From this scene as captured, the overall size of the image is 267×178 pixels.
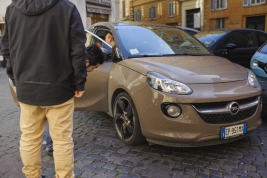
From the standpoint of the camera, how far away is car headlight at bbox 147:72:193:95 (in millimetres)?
2684

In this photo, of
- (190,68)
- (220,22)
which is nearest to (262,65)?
(190,68)

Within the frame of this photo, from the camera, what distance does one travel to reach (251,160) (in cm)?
284

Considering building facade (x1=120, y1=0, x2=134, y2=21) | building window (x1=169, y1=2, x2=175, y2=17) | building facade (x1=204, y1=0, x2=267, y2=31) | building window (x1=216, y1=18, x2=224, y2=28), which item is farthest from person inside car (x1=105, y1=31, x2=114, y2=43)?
building facade (x1=120, y1=0, x2=134, y2=21)

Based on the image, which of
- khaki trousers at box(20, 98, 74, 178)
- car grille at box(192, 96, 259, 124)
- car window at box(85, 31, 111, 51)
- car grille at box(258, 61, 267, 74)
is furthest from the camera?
car grille at box(258, 61, 267, 74)

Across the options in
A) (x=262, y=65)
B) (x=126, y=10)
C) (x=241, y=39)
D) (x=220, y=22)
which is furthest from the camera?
(x=126, y=10)

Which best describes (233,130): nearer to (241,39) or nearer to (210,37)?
(210,37)

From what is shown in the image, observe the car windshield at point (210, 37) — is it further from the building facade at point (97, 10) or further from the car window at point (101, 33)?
the building facade at point (97, 10)

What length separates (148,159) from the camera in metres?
2.91

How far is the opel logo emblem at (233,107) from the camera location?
2.71 metres

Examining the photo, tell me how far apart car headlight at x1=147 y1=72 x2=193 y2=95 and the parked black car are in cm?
343

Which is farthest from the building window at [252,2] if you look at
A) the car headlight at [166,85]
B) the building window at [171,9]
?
the car headlight at [166,85]

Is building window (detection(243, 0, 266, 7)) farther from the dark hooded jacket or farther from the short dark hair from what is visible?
the dark hooded jacket

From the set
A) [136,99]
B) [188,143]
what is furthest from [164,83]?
[188,143]

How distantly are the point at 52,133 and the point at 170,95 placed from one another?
1.18m
